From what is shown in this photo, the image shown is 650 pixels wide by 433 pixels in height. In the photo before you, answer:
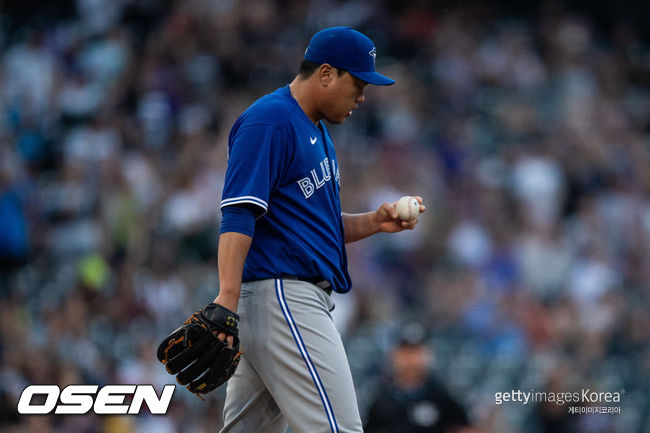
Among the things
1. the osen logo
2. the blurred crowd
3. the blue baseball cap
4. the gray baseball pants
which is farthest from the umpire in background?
the blue baseball cap

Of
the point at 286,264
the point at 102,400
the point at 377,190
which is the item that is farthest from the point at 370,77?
the point at 377,190

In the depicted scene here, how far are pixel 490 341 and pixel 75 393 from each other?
3933mm

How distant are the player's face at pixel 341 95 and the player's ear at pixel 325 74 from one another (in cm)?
1

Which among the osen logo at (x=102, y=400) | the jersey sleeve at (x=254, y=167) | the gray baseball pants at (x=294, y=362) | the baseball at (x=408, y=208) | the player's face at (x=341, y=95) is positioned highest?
the player's face at (x=341, y=95)

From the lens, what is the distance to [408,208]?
11.5ft

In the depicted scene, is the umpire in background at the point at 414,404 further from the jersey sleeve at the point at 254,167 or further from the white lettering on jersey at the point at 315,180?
the jersey sleeve at the point at 254,167

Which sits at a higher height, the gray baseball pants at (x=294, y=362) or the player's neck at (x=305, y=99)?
the player's neck at (x=305, y=99)

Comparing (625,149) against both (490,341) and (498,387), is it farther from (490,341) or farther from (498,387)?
(498,387)

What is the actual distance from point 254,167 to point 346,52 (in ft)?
1.97

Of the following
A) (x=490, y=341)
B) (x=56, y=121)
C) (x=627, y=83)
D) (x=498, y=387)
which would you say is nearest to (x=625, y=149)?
(x=627, y=83)

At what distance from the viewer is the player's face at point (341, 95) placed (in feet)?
10.6

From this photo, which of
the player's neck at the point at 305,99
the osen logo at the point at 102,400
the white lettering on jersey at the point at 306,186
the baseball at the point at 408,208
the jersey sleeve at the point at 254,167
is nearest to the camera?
the jersey sleeve at the point at 254,167

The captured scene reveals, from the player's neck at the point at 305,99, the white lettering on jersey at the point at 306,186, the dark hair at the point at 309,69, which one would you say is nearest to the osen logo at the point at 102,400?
the white lettering on jersey at the point at 306,186

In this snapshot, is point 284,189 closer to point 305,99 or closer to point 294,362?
point 305,99
